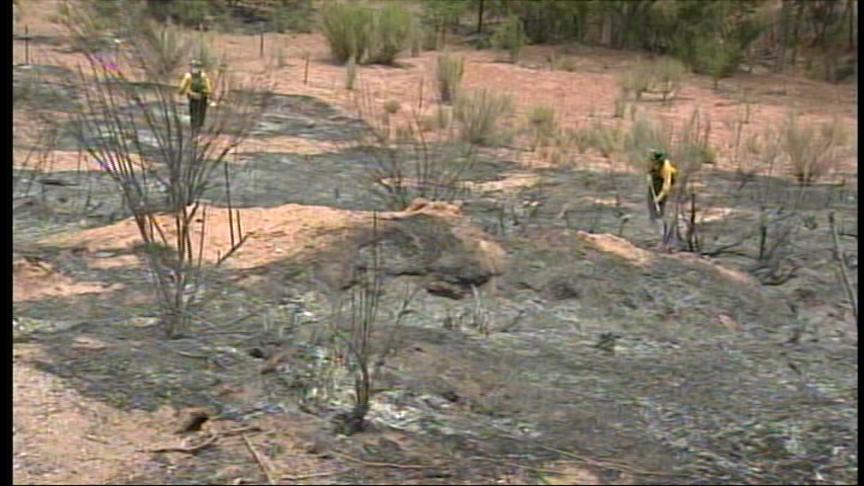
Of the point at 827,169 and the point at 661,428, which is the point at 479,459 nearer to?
the point at 661,428

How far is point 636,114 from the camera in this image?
21562 millimetres

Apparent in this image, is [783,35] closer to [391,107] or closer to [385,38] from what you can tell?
[385,38]

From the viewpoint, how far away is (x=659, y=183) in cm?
1232

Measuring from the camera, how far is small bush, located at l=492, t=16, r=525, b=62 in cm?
2706

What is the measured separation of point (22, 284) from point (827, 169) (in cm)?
1074

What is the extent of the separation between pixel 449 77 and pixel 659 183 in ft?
35.7

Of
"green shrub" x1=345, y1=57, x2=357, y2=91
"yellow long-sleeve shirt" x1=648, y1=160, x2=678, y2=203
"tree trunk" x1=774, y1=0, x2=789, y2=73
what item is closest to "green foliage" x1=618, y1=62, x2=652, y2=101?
"green shrub" x1=345, y1=57, x2=357, y2=91

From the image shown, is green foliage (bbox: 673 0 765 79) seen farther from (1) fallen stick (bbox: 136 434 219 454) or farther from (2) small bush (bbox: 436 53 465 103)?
(1) fallen stick (bbox: 136 434 219 454)

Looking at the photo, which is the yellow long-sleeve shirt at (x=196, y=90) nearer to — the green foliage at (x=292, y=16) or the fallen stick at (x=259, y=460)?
the fallen stick at (x=259, y=460)

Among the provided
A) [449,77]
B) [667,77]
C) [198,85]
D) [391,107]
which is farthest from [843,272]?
[667,77]

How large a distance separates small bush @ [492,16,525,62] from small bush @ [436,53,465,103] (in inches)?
138

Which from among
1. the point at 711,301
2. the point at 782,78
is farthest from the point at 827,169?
the point at 782,78

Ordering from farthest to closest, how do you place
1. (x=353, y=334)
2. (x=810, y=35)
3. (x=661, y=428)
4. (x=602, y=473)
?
(x=810, y=35) < (x=353, y=334) < (x=661, y=428) < (x=602, y=473)

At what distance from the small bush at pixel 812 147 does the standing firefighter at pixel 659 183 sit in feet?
14.2
